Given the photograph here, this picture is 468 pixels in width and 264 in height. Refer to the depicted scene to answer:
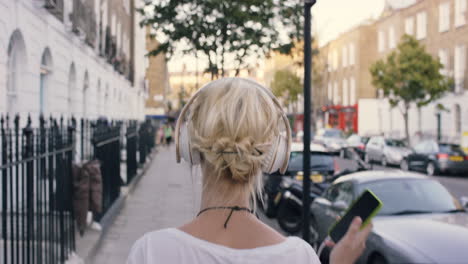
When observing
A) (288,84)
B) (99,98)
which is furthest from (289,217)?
(288,84)

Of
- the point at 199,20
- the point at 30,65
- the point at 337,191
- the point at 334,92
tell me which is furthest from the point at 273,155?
the point at 334,92

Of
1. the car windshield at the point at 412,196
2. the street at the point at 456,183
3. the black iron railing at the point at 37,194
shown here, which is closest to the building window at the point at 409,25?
the street at the point at 456,183

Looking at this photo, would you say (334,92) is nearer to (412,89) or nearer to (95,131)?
(412,89)

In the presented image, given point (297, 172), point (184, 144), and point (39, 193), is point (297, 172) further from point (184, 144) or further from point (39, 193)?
point (184, 144)

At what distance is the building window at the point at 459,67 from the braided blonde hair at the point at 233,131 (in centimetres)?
3652

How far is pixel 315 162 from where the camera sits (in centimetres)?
1134

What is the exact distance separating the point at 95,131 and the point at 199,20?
940cm

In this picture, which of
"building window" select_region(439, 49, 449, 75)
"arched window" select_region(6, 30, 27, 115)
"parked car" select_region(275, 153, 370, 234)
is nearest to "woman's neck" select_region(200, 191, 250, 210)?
"parked car" select_region(275, 153, 370, 234)

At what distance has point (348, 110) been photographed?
189 ft

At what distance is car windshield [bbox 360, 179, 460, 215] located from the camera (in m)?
6.61

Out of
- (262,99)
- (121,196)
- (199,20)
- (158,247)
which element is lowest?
(121,196)

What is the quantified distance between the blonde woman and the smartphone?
4 cm

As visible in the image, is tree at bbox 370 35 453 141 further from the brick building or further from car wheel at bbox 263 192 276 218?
car wheel at bbox 263 192 276 218

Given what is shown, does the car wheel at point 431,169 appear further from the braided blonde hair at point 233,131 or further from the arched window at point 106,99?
the braided blonde hair at point 233,131
